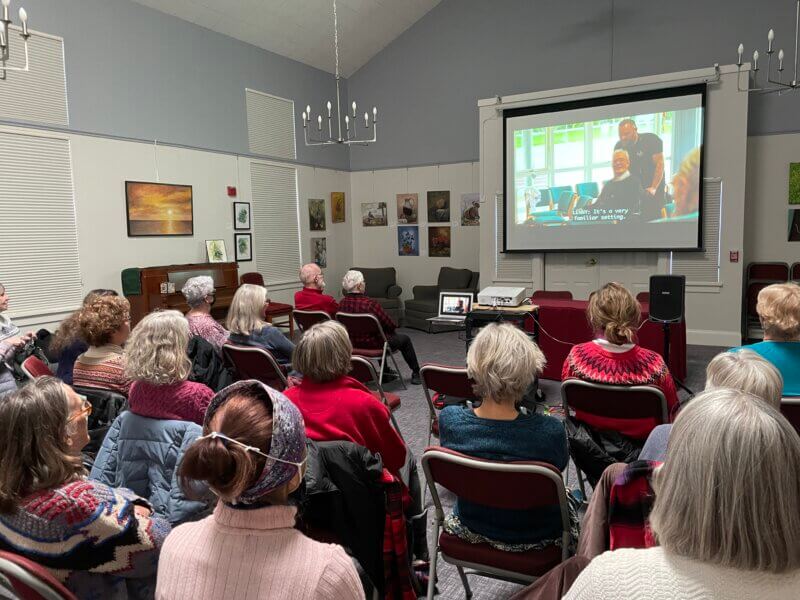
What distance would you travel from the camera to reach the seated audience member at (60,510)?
1.39 metres

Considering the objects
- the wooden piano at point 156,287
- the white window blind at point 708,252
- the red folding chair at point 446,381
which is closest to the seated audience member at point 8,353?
the red folding chair at point 446,381

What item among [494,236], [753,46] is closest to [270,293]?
[494,236]

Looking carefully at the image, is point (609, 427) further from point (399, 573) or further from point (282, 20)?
point (282, 20)

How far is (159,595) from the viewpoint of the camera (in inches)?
44.7

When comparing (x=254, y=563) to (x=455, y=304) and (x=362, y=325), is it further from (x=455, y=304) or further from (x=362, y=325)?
(x=455, y=304)

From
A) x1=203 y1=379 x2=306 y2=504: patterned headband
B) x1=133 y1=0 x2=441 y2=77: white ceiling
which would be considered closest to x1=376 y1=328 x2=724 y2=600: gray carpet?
x1=203 y1=379 x2=306 y2=504: patterned headband

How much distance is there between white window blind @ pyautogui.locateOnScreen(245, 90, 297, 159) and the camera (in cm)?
870

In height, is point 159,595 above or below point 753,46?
below

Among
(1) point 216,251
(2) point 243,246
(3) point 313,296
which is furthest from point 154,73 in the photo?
(3) point 313,296

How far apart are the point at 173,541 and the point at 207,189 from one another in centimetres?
745

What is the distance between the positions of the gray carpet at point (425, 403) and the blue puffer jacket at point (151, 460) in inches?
40.1

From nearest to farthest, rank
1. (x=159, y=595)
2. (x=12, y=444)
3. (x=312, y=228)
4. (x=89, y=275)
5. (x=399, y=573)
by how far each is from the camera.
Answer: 1. (x=159, y=595)
2. (x=12, y=444)
3. (x=399, y=573)
4. (x=89, y=275)
5. (x=312, y=228)

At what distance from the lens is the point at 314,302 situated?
19.0 ft

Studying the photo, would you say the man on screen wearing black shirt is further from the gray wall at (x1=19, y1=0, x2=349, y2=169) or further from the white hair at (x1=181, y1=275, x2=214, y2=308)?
the white hair at (x1=181, y1=275, x2=214, y2=308)
